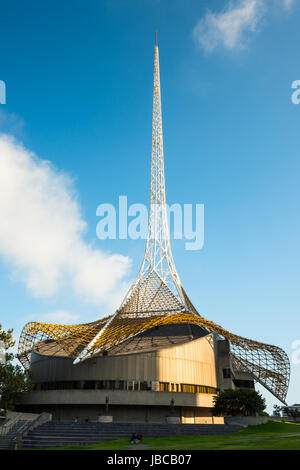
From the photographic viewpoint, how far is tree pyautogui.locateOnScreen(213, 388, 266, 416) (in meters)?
52.3

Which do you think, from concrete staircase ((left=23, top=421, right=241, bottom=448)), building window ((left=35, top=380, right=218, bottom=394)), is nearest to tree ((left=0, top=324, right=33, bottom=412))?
building window ((left=35, top=380, right=218, bottom=394))

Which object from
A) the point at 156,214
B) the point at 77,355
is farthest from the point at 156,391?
the point at 156,214

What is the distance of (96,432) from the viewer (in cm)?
3638

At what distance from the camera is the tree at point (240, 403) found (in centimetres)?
5231

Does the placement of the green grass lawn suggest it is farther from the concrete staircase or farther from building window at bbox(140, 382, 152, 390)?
building window at bbox(140, 382, 152, 390)

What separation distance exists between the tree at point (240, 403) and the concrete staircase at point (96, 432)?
10.1 m

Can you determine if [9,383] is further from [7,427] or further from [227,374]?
[227,374]

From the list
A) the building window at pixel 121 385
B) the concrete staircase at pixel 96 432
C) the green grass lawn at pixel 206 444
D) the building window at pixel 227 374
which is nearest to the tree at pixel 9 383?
the building window at pixel 121 385

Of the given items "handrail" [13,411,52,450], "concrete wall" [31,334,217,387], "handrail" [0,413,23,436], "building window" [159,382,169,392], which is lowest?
"handrail" [0,413,23,436]

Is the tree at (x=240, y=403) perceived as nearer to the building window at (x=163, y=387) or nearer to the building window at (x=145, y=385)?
the building window at (x=163, y=387)

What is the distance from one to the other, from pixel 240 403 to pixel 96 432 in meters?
24.5

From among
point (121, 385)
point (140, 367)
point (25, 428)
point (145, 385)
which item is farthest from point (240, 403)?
point (25, 428)

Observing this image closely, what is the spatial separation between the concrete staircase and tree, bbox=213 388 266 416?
10.1 meters
